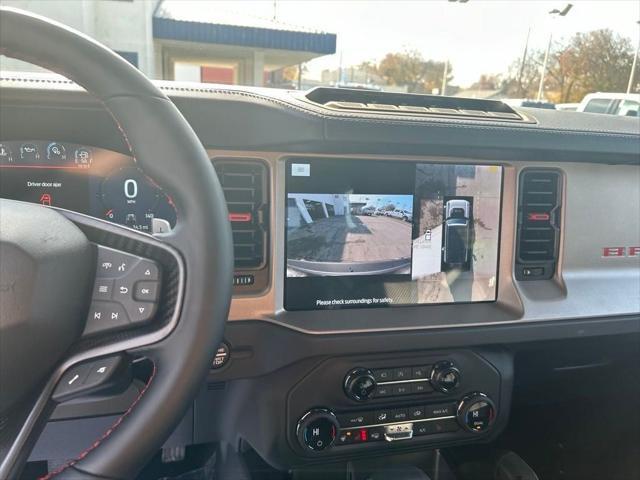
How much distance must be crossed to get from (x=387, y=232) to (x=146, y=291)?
0.77m

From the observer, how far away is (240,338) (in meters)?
1.53

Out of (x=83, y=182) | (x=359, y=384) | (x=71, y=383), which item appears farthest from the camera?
(x=359, y=384)

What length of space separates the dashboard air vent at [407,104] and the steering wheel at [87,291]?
66 centimetres

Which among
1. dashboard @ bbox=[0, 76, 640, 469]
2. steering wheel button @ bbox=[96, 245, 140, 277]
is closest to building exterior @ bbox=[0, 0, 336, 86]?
dashboard @ bbox=[0, 76, 640, 469]

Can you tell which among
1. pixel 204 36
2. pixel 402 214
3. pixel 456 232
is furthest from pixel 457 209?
pixel 204 36

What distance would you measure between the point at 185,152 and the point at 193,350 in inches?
12.4

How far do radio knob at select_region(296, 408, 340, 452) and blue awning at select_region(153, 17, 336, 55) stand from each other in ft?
28.7

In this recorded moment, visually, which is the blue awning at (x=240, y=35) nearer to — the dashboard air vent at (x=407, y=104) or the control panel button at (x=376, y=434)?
the dashboard air vent at (x=407, y=104)

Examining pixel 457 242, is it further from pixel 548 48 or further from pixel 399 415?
pixel 548 48

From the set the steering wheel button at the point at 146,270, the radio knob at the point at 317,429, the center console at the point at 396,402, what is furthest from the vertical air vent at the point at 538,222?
the steering wheel button at the point at 146,270

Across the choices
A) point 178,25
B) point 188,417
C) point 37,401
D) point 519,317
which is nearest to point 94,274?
point 37,401

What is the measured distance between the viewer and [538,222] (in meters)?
1.76

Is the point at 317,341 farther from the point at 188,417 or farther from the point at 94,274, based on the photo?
the point at 94,274

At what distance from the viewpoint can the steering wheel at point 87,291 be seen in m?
0.92
